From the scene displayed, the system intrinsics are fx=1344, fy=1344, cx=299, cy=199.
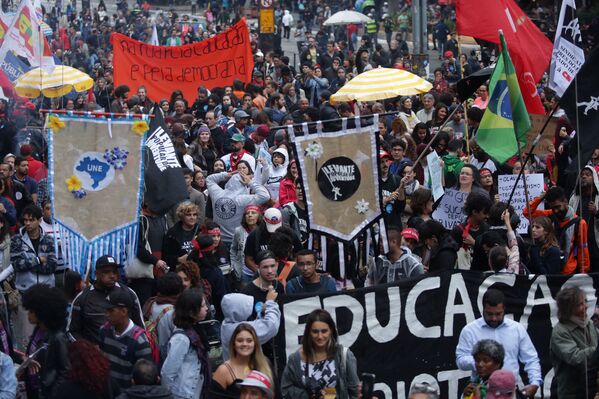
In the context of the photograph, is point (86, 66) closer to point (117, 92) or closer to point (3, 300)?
point (117, 92)

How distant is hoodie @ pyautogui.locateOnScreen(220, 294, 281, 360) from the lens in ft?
26.5

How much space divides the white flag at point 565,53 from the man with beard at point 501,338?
3.69 meters

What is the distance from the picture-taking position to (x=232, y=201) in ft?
39.3

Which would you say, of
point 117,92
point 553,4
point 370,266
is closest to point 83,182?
point 370,266

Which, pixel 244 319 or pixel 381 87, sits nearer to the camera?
pixel 244 319

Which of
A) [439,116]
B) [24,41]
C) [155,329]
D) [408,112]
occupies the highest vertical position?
[24,41]

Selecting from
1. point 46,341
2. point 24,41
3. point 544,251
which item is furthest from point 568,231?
point 24,41

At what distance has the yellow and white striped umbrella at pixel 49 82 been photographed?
17.2m

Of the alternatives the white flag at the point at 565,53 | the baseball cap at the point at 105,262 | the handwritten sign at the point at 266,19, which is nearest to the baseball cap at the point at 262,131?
the white flag at the point at 565,53

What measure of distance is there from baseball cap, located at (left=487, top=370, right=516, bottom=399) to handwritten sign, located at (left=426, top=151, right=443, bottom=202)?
5174mm

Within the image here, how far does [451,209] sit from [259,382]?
4.86 meters

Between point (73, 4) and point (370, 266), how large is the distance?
45301 millimetres

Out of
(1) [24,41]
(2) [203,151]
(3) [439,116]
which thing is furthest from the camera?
(1) [24,41]

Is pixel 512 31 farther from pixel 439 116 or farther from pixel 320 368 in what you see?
pixel 320 368
